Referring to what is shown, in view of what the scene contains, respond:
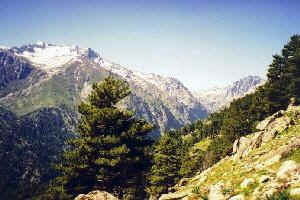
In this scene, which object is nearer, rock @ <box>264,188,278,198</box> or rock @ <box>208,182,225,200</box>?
rock @ <box>264,188,278,198</box>

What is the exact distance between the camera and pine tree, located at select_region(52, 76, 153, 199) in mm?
36156

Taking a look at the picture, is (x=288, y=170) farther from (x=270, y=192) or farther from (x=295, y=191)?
(x=295, y=191)

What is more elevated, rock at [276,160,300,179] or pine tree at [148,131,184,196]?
rock at [276,160,300,179]

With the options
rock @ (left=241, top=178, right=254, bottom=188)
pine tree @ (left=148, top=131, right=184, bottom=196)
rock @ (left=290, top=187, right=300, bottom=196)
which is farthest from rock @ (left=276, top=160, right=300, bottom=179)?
pine tree @ (left=148, top=131, right=184, bottom=196)

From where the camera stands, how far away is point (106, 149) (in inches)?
1454

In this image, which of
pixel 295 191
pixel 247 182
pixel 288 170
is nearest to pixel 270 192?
pixel 295 191

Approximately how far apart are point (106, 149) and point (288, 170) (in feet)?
83.6

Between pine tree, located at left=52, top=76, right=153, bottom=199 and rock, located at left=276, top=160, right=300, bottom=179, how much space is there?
22401 mm

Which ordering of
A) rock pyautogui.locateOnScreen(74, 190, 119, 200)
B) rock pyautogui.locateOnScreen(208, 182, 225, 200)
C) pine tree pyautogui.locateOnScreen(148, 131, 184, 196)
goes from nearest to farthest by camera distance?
rock pyautogui.locateOnScreen(208, 182, 225, 200)
rock pyautogui.locateOnScreen(74, 190, 119, 200)
pine tree pyautogui.locateOnScreen(148, 131, 184, 196)

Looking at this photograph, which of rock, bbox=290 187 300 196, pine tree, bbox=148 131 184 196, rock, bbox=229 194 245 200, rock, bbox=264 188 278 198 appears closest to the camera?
rock, bbox=290 187 300 196

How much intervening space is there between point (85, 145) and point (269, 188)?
2658cm

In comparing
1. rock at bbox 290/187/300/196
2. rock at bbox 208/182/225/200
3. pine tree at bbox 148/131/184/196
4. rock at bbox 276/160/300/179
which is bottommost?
pine tree at bbox 148/131/184/196

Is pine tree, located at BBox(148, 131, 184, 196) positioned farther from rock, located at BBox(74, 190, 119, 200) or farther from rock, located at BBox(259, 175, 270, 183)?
rock, located at BBox(259, 175, 270, 183)

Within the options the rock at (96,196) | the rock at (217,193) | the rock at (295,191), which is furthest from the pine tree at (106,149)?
the rock at (295,191)
